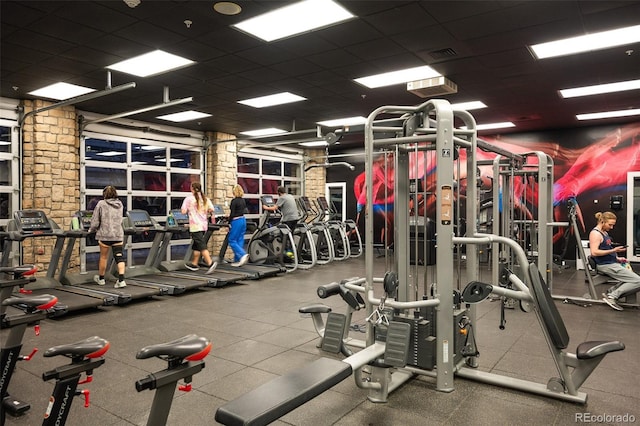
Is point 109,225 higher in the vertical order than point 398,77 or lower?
lower

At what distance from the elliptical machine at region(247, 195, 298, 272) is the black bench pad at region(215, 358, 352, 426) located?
643 centimetres

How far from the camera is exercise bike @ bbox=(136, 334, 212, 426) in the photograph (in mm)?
1563

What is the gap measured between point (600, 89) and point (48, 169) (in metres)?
8.87

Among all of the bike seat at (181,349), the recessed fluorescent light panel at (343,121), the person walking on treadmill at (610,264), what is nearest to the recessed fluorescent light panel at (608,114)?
the person walking on treadmill at (610,264)

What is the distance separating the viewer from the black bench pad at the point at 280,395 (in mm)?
1535

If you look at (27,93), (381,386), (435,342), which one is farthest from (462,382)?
(27,93)

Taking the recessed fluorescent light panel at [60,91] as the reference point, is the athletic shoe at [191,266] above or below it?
below

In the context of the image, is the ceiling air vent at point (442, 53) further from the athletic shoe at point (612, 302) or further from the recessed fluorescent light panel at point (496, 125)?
the recessed fluorescent light panel at point (496, 125)

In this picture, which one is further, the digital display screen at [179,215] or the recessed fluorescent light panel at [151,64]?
the digital display screen at [179,215]

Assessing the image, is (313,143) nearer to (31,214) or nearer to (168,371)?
(31,214)

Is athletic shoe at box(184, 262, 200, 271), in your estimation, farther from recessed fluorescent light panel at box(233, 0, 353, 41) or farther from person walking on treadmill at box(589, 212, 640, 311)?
person walking on treadmill at box(589, 212, 640, 311)

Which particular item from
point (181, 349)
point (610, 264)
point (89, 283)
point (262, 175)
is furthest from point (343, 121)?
point (181, 349)

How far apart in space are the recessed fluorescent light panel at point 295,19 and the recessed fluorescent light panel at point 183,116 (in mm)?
4080

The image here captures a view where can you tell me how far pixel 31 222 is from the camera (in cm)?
604
